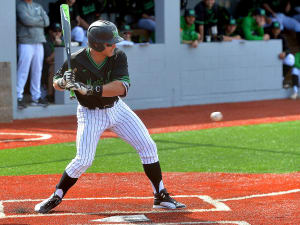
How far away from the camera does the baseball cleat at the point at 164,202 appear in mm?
6898

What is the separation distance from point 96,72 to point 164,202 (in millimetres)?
1331

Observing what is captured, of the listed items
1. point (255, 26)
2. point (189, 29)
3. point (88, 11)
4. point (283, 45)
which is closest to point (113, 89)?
point (88, 11)

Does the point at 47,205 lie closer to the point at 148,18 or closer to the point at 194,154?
the point at 194,154

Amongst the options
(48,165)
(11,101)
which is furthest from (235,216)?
(11,101)

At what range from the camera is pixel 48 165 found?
379 inches

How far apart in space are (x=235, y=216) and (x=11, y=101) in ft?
28.0

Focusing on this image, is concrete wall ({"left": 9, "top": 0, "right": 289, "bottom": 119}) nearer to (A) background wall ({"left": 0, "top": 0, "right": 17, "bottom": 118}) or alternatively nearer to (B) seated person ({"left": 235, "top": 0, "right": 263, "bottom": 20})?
(A) background wall ({"left": 0, "top": 0, "right": 17, "bottom": 118})

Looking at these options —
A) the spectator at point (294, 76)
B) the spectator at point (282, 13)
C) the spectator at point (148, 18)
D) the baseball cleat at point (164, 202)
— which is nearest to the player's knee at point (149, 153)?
the baseball cleat at point (164, 202)

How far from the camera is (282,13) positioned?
21188 millimetres

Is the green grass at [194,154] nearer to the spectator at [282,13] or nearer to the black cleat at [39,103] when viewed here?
the black cleat at [39,103]

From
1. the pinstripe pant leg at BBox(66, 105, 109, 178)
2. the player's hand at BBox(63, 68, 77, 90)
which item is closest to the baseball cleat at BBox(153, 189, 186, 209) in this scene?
the pinstripe pant leg at BBox(66, 105, 109, 178)

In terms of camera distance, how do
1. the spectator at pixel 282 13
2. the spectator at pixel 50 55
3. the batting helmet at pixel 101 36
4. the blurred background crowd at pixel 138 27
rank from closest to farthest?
the batting helmet at pixel 101 36 < the blurred background crowd at pixel 138 27 < the spectator at pixel 50 55 < the spectator at pixel 282 13

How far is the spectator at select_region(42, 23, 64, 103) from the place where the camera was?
1515 centimetres

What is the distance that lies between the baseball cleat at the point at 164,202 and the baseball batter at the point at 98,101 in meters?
0.04
